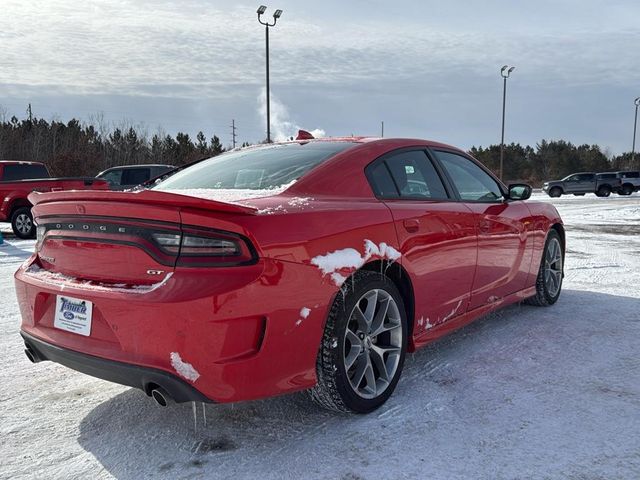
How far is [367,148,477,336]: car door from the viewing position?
3.24 metres

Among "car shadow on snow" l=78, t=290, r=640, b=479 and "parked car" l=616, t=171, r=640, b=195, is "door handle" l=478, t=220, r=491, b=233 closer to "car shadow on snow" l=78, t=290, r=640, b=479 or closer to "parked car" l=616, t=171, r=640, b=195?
"car shadow on snow" l=78, t=290, r=640, b=479

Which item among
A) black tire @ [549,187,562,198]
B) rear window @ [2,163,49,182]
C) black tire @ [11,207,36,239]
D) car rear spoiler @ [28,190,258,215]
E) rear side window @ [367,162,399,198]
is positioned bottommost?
black tire @ [11,207,36,239]

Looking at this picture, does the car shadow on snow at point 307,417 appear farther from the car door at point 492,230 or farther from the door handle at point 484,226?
the door handle at point 484,226

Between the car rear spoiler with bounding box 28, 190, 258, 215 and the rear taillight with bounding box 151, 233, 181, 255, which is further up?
the car rear spoiler with bounding box 28, 190, 258, 215

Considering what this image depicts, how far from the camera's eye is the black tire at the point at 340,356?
2.73m

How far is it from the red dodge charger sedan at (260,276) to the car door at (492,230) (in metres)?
0.23

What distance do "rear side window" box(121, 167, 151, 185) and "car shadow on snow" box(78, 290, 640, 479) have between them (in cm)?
1375

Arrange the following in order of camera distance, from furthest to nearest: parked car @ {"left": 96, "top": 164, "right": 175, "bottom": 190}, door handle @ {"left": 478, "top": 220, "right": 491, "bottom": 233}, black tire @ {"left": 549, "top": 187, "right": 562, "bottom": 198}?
black tire @ {"left": 549, "top": 187, "right": 562, "bottom": 198} → parked car @ {"left": 96, "top": 164, "right": 175, "bottom": 190} → door handle @ {"left": 478, "top": 220, "right": 491, "bottom": 233}

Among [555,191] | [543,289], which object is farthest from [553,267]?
[555,191]

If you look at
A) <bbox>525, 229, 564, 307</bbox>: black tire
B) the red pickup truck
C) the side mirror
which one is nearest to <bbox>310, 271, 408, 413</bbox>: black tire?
the side mirror

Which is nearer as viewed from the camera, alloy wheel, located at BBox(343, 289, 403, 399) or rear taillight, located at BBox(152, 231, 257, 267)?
rear taillight, located at BBox(152, 231, 257, 267)

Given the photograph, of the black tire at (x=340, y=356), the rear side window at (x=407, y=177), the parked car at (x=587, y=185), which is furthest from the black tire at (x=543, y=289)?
the parked car at (x=587, y=185)

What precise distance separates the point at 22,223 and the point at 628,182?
35.3 m

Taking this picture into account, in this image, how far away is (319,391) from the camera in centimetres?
282
